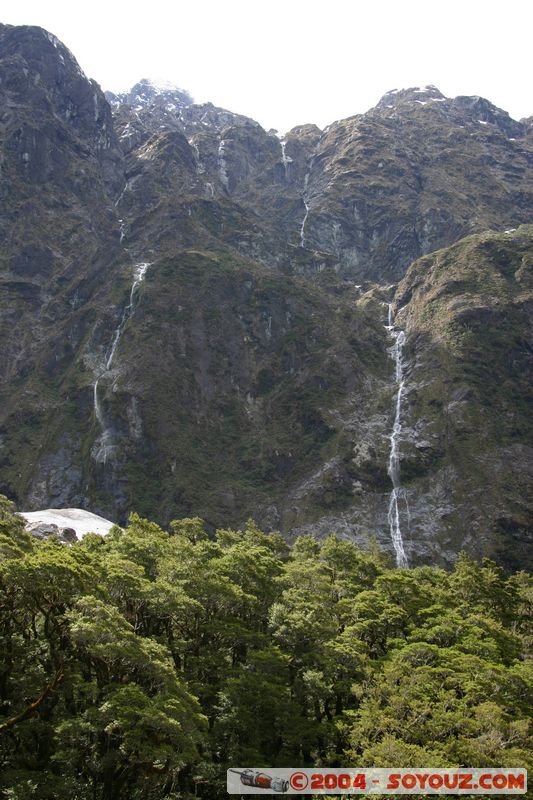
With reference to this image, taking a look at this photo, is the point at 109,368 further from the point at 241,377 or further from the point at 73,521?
the point at 73,521

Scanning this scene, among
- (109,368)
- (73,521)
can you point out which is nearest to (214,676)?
(73,521)

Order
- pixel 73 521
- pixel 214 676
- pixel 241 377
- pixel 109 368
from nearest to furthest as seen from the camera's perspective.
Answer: pixel 214 676, pixel 73 521, pixel 109 368, pixel 241 377

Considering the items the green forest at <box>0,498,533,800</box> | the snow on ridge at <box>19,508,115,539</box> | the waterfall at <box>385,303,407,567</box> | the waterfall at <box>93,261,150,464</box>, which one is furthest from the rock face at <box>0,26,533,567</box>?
the green forest at <box>0,498,533,800</box>

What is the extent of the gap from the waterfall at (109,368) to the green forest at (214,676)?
84.3 meters

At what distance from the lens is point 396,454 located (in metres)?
124

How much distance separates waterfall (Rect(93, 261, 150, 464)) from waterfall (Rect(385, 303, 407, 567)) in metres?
53.7

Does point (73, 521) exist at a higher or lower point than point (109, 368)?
lower

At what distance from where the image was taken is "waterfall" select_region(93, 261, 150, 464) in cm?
12481

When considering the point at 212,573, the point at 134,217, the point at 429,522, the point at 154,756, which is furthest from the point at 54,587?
the point at 134,217

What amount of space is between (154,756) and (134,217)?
189 meters

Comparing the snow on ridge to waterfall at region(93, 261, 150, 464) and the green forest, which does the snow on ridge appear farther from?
waterfall at region(93, 261, 150, 464)

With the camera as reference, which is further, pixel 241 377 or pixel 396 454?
pixel 241 377

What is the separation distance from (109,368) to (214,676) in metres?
114

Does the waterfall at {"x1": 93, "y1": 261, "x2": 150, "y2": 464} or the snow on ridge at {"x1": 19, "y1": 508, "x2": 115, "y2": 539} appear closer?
the snow on ridge at {"x1": 19, "y1": 508, "x2": 115, "y2": 539}
